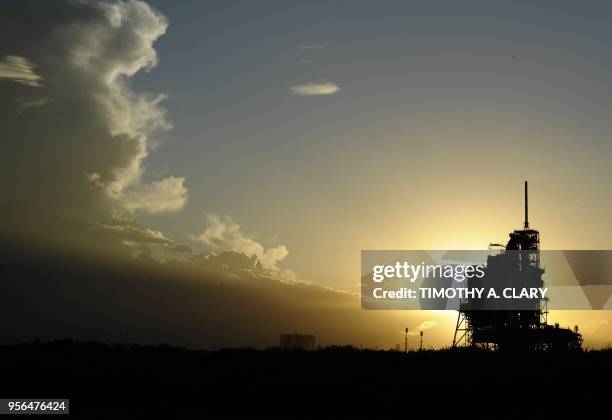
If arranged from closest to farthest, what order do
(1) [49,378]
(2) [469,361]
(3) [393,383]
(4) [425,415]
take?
(4) [425,415] → (3) [393,383] → (1) [49,378] → (2) [469,361]

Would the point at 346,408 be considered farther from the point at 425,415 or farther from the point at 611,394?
the point at 611,394

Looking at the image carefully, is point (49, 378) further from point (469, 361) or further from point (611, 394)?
point (611, 394)

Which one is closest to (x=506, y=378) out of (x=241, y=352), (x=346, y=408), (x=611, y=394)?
(x=611, y=394)

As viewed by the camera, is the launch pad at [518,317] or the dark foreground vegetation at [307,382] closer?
the dark foreground vegetation at [307,382]

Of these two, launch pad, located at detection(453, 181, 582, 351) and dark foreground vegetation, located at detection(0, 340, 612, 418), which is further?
launch pad, located at detection(453, 181, 582, 351)

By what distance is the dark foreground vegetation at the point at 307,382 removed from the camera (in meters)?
25.0

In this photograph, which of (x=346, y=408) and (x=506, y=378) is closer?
(x=346, y=408)

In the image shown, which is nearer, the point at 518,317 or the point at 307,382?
the point at 307,382

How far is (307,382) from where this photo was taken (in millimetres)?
27047

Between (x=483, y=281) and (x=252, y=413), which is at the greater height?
(x=483, y=281)

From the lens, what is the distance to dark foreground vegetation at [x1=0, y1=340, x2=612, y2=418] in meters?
25.0

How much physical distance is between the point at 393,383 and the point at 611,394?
25.5 ft

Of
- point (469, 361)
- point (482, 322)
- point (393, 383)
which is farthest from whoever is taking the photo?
point (482, 322)

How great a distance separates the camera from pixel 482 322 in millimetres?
88188
